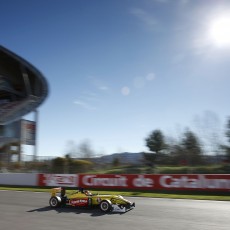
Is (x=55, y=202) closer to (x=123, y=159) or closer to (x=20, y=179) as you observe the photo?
(x=20, y=179)

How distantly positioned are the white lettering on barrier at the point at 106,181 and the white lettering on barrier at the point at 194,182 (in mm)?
2750

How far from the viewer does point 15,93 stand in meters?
52.1

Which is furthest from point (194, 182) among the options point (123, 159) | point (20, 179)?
point (123, 159)

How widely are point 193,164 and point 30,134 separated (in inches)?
915

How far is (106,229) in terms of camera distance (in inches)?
357

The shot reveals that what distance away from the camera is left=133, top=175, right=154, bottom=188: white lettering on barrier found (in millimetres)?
22234

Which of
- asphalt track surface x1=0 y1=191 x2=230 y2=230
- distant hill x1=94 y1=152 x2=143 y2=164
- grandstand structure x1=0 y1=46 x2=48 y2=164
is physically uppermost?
grandstand structure x1=0 y1=46 x2=48 y2=164

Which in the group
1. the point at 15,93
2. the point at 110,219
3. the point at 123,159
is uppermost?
the point at 15,93

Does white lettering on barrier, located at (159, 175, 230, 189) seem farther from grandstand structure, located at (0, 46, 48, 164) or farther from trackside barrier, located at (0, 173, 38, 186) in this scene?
grandstand structure, located at (0, 46, 48, 164)

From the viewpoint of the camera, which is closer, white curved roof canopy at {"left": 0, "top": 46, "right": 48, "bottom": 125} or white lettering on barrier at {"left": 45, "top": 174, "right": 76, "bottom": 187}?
white lettering on barrier at {"left": 45, "top": 174, "right": 76, "bottom": 187}

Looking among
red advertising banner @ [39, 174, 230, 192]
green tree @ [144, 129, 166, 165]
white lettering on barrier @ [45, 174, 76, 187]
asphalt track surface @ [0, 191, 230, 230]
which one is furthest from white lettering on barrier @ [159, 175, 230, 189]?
green tree @ [144, 129, 166, 165]

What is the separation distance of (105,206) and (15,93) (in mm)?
43100

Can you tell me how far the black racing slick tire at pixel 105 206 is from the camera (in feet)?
39.3

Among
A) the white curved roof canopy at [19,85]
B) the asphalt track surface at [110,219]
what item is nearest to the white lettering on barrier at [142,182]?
the asphalt track surface at [110,219]
